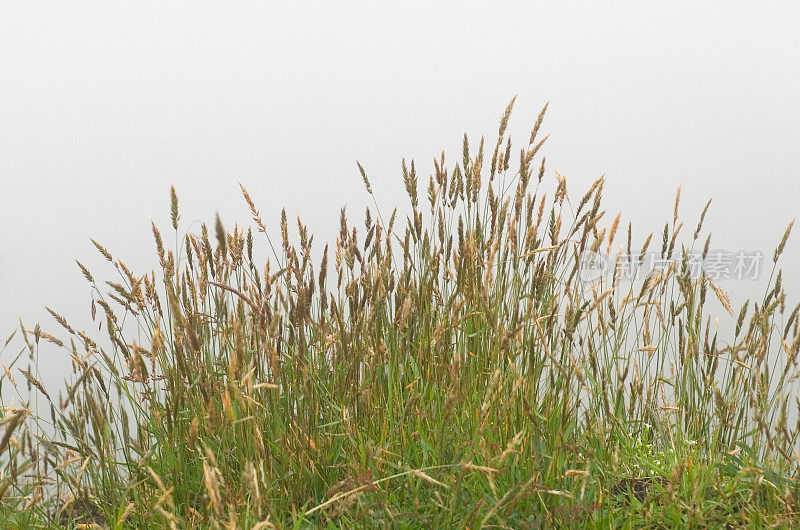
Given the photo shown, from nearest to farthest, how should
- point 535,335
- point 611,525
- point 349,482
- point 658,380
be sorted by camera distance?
1. point 349,482
2. point 611,525
3. point 535,335
4. point 658,380

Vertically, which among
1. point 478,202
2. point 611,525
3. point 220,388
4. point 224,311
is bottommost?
point 611,525

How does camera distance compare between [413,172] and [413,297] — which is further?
[413,172]

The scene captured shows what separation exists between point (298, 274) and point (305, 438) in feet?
1.52

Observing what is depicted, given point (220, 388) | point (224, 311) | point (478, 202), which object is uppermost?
point (478, 202)

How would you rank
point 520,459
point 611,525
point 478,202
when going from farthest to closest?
point 478,202 < point 520,459 < point 611,525

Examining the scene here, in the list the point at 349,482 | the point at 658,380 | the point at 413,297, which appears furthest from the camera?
the point at 658,380

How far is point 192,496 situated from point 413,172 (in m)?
1.21

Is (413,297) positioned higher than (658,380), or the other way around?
(413,297)

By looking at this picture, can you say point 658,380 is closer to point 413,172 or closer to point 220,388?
point 413,172

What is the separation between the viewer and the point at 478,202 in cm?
253

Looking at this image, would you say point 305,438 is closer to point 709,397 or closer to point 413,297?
point 413,297

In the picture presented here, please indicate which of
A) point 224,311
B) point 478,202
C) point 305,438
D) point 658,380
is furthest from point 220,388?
point 658,380

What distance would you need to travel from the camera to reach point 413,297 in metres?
2.15

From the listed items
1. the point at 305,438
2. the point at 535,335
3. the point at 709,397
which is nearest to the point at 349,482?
the point at 305,438
